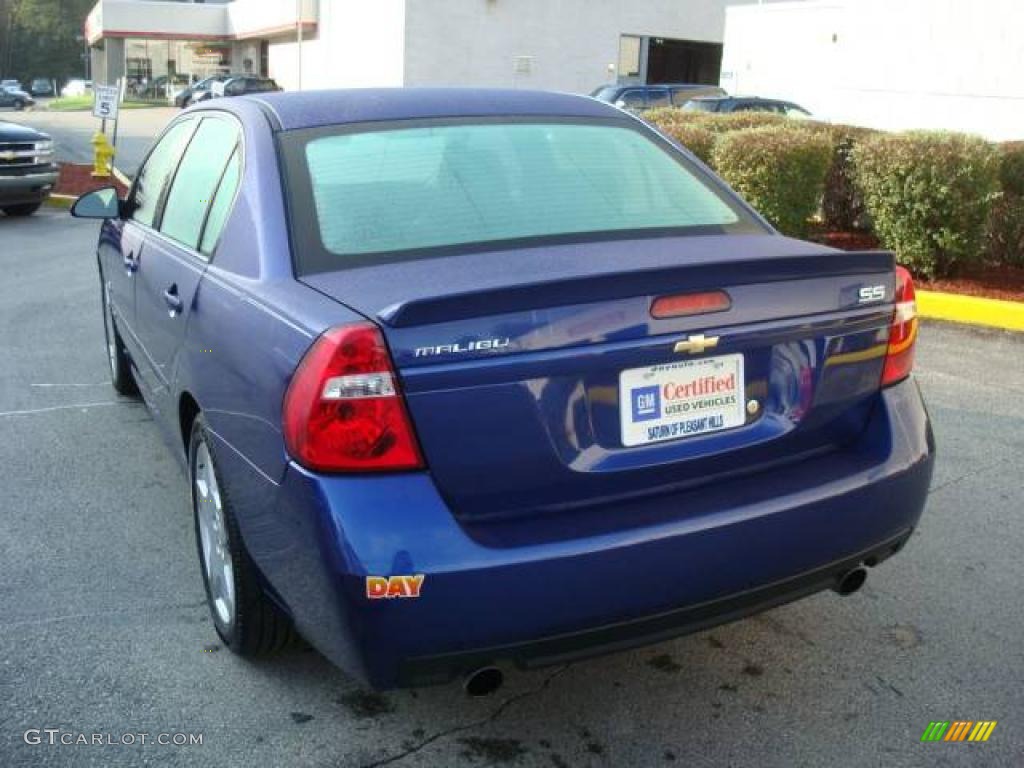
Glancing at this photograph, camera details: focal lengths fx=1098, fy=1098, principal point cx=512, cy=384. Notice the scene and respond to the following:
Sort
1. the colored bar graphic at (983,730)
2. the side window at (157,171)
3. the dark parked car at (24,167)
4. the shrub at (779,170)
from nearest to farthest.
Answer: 1. the colored bar graphic at (983,730)
2. the side window at (157,171)
3. the shrub at (779,170)
4. the dark parked car at (24,167)

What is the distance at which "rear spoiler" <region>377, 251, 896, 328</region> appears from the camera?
2557 mm

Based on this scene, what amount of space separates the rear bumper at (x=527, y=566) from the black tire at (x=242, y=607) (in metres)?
0.24

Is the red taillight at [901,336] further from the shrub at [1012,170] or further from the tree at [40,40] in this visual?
the tree at [40,40]

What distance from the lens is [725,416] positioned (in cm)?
284

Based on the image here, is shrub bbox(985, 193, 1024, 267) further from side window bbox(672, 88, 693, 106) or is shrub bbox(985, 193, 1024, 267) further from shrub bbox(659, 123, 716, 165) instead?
side window bbox(672, 88, 693, 106)

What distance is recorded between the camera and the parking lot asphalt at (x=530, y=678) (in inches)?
117

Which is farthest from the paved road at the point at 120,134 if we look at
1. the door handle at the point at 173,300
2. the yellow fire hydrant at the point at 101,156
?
the door handle at the point at 173,300

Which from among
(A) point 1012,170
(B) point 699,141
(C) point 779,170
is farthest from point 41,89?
(A) point 1012,170

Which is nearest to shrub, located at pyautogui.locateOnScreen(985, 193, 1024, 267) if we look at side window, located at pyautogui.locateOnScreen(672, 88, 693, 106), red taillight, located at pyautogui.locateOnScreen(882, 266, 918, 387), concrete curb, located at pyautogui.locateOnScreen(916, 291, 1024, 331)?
concrete curb, located at pyautogui.locateOnScreen(916, 291, 1024, 331)

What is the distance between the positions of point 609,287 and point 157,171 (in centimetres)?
306

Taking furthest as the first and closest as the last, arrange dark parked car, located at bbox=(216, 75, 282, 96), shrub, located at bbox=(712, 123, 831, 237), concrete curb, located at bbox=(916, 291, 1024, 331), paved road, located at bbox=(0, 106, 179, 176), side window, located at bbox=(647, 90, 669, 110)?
dark parked car, located at bbox=(216, 75, 282, 96)
side window, located at bbox=(647, 90, 669, 110)
paved road, located at bbox=(0, 106, 179, 176)
shrub, located at bbox=(712, 123, 831, 237)
concrete curb, located at bbox=(916, 291, 1024, 331)

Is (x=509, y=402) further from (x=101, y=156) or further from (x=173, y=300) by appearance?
(x=101, y=156)

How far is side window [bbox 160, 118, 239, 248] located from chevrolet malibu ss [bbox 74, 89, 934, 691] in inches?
7.5

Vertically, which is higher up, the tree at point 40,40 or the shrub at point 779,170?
the tree at point 40,40
